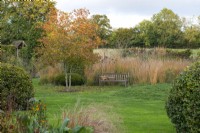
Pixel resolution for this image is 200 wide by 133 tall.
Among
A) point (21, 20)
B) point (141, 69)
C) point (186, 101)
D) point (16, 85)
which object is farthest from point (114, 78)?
point (21, 20)

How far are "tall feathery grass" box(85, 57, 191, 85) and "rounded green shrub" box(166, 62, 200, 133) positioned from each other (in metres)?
12.5

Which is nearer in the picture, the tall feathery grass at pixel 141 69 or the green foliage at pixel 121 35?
the tall feathery grass at pixel 141 69

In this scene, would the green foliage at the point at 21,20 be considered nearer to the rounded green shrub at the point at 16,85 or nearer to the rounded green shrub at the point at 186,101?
the rounded green shrub at the point at 16,85

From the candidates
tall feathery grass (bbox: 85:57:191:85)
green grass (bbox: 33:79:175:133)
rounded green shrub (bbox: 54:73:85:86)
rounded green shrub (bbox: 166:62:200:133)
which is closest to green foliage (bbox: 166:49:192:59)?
tall feathery grass (bbox: 85:57:191:85)

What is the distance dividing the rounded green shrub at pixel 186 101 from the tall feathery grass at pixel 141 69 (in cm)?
1249

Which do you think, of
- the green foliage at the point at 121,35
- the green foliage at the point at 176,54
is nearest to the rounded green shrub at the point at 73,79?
the green foliage at the point at 176,54

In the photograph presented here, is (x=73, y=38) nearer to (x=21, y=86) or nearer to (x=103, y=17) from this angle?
(x=21, y=86)

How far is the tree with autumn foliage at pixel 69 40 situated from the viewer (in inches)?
732

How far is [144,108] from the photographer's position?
38.8 feet

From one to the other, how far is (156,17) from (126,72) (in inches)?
1842

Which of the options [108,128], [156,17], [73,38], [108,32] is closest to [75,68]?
[73,38]

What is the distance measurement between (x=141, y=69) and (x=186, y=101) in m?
13.8

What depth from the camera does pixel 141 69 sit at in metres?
20.7

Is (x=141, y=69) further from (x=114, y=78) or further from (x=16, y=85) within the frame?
(x=16, y=85)
